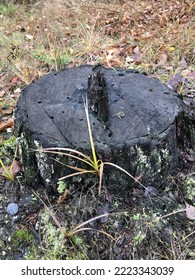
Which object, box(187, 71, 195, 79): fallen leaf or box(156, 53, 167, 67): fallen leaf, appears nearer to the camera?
box(187, 71, 195, 79): fallen leaf

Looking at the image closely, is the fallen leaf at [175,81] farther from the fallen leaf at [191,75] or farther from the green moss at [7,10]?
the green moss at [7,10]

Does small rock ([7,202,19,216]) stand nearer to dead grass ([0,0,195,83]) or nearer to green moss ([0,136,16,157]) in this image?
green moss ([0,136,16,157])

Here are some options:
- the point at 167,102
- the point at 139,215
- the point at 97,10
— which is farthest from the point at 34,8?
the point at 139,215

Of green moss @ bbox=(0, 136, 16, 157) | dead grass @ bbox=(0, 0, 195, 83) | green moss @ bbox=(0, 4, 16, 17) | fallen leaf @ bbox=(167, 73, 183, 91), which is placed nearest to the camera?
green moss @ bbox=(0, 136, 16, 157)

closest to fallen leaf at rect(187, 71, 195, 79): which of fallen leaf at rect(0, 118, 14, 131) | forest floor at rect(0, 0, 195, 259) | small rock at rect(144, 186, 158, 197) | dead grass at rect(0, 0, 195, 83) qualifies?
forest floor at rect(0, 0, 195, 259)

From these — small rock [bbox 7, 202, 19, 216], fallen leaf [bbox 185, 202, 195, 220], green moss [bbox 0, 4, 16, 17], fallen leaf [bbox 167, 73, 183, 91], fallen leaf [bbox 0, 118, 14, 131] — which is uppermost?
green moss [bbox 0, 4, 16, 17]

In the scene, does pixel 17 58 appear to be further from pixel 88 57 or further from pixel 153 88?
pixel 153 88

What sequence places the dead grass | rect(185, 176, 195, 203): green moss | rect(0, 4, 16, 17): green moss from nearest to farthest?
rect(185, 176, 195, 203): green moss → the dead grass → rect(0, 4, 16, 17): green moss

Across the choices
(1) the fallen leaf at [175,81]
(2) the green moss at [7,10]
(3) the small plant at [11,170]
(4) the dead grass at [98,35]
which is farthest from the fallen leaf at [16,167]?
(2) the green moss at [7,10]
